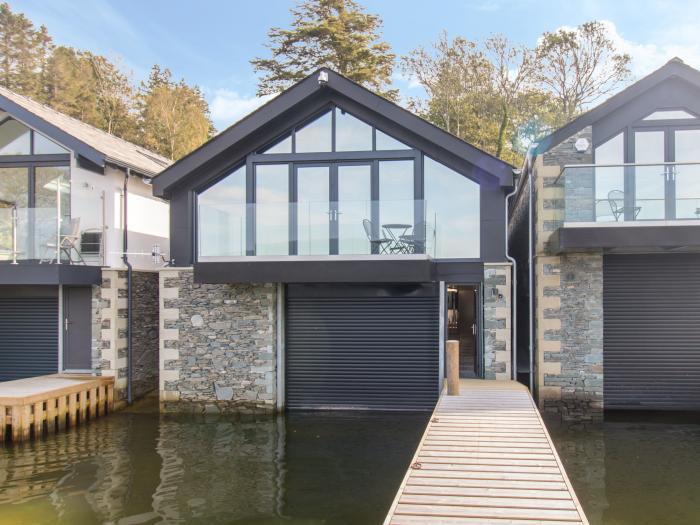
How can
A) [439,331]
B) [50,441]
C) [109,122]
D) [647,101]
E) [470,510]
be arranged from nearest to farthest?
1. [470,510]
2. [50,441]
3. [647,101]
4. [439,331]
5. [109,122]

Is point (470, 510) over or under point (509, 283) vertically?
under

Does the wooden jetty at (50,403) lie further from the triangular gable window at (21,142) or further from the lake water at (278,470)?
the triangular gable window at (21,142)

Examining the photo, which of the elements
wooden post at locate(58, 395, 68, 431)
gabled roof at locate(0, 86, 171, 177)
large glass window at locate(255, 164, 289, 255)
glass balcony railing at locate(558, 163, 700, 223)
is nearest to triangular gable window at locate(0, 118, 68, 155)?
gabled roof at locate(0, 86, 171, 177)

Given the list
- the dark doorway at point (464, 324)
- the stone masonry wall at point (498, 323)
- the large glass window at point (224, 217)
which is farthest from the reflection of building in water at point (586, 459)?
the large glass window at point (224, 217)

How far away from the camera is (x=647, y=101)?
1091 centimetres

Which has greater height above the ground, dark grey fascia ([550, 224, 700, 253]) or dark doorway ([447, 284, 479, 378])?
dark grey fascia ([550, 224, 700, 253])

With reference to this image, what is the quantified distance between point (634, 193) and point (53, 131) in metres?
12.3

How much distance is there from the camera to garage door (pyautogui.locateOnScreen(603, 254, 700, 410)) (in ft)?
36.4

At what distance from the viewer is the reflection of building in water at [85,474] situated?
7016 millimetres

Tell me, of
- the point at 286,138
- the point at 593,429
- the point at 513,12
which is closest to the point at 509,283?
the point at 593,429

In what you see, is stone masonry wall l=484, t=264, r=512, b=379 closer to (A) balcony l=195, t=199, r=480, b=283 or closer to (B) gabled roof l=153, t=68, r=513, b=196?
(A) balcony l=195, t=199, r=480, b=283

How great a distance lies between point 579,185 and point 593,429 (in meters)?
4.48

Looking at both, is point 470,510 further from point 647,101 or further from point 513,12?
point 513,12

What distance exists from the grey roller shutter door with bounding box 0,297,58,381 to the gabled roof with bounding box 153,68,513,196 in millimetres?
4059
